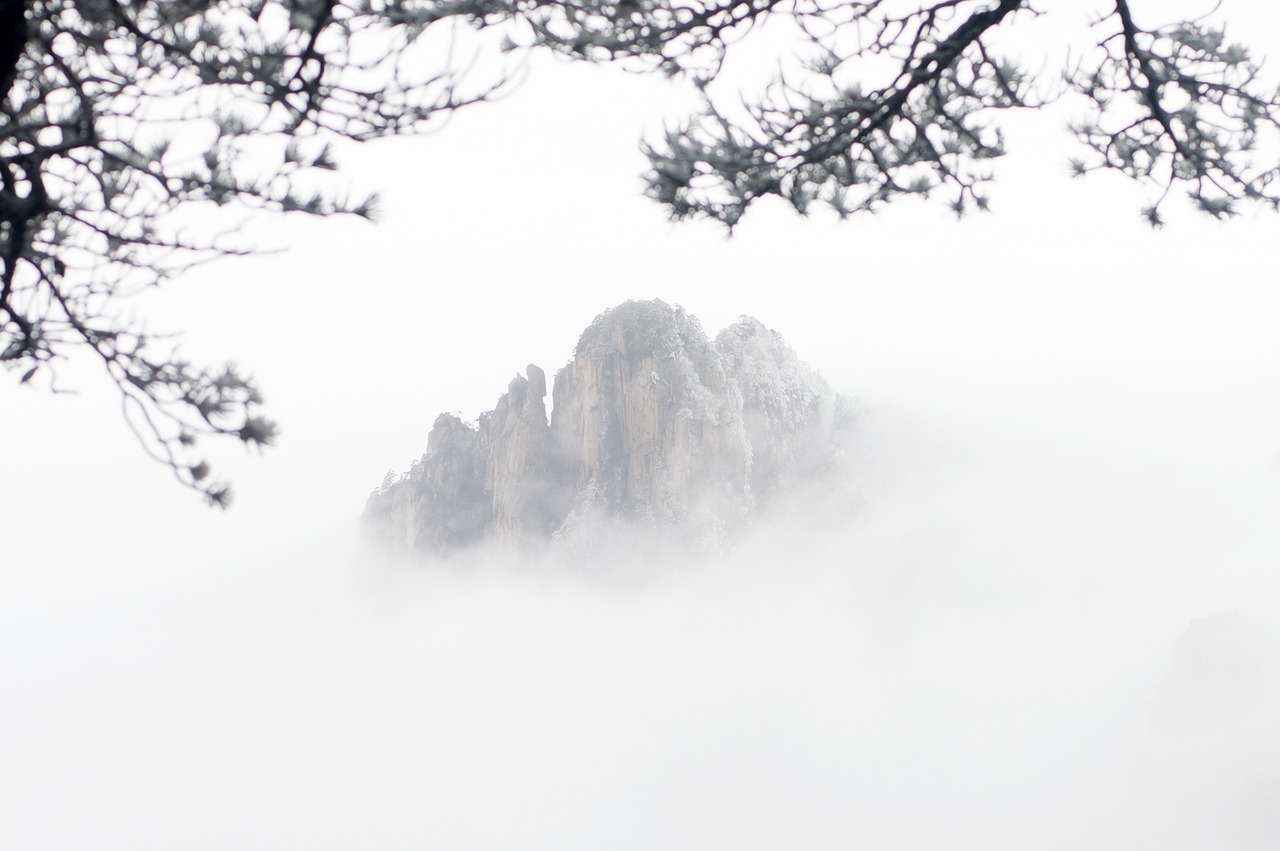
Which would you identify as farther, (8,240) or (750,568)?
(750,568)

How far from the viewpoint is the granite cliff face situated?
112 ft

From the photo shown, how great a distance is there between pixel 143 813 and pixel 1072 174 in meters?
70.9

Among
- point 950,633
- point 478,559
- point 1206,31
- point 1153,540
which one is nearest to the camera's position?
point 1206,31

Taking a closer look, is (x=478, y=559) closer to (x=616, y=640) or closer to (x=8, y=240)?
(x=616, y=640)

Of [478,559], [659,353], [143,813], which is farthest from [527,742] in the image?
[659,353]

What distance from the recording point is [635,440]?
35375mm

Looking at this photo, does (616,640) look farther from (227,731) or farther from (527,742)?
(227,731)

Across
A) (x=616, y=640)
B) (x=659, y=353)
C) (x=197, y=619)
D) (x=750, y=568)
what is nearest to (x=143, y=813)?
(x=197, y=619)

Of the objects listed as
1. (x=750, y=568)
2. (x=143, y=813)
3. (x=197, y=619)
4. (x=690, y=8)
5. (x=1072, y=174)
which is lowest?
(x=143, y=813)

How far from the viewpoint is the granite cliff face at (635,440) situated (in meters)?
34.2

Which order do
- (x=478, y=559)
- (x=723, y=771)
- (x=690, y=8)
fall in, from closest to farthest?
1. (x=690, y=8)
2. (x=478, y=559)
3. (x=723, y=771)

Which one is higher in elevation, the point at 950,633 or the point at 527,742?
the point at 950,633

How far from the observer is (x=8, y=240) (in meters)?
2.38

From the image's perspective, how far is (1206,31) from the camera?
3.33 metres
